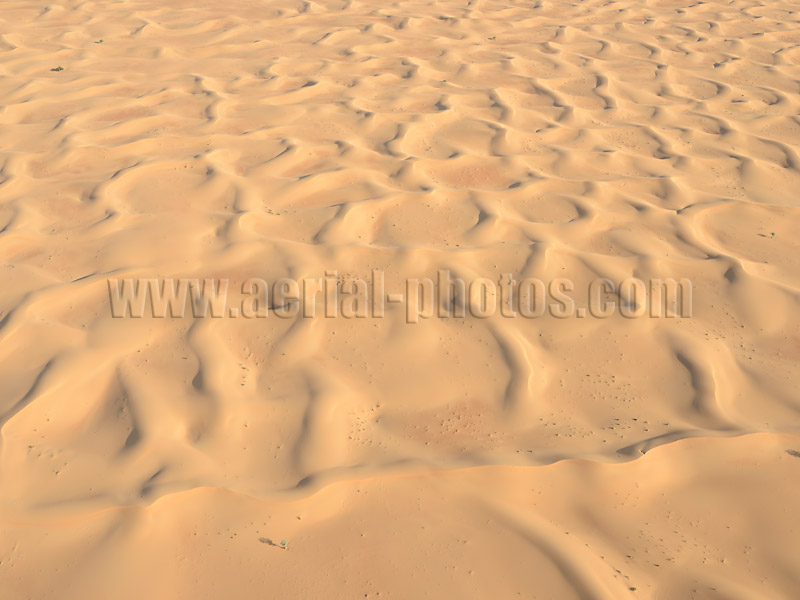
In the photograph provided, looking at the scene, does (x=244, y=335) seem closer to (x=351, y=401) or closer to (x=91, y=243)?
(x=351, y=401)

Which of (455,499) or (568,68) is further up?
(455,499)

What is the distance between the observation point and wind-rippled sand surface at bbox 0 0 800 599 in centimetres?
142

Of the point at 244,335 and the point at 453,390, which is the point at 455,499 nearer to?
the point at 453,390

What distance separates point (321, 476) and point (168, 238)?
1.30 meters

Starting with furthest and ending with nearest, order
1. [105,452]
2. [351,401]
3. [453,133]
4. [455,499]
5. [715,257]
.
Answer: [453,133], [715,257], [351,401], [105,452], [455,499]

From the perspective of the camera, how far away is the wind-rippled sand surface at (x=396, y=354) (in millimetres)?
1417

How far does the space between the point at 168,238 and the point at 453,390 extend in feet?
4.12

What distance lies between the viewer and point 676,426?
1.75 meters

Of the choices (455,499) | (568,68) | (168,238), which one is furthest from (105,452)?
(568,68)

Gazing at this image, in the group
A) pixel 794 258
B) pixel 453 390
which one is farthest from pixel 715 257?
pixel 453 390

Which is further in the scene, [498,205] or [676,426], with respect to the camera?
[498,205]

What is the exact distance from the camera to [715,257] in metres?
2.48

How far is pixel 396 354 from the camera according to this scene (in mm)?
2008

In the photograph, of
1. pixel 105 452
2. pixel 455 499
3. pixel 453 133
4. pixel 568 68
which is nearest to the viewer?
pixel 455 499
